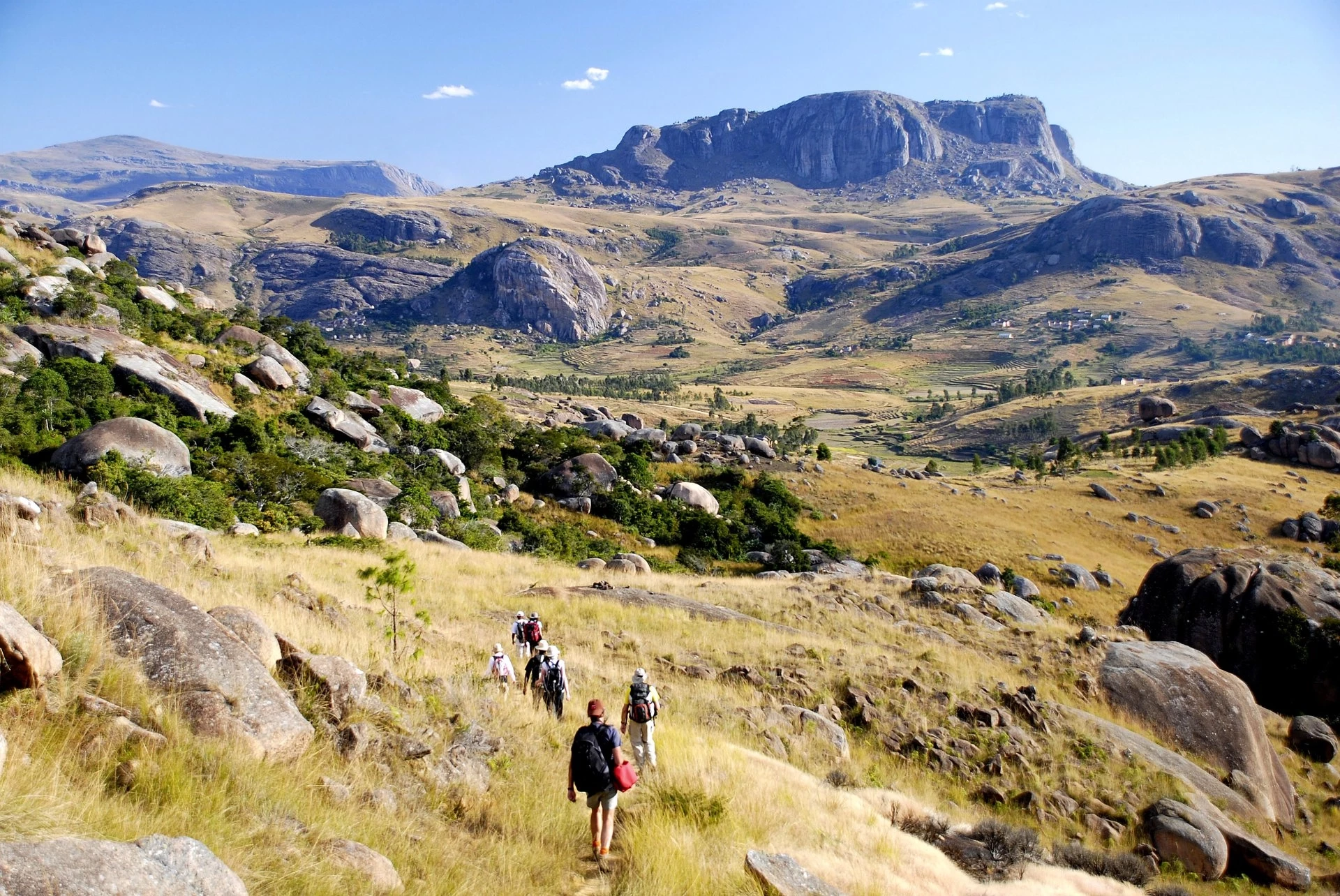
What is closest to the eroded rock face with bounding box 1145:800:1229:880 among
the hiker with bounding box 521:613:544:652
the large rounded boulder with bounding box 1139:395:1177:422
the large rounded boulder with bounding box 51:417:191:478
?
the hiker with bounding box 521:613:544:652

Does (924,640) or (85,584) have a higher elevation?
(85,584)

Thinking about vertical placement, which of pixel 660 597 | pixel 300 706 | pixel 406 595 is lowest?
pixel 660 597

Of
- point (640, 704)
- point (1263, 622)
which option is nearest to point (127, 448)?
point (640, 704)

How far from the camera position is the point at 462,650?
40.7ft

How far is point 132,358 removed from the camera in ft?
105

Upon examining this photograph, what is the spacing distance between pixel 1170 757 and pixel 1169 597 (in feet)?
43.2

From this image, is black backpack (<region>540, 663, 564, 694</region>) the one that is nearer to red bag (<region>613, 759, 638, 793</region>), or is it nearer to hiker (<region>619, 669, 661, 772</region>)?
hiker (<region>619, 669, 661, 772</region>)

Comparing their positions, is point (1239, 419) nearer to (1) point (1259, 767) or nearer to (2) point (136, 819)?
(1) point (1259, 767)

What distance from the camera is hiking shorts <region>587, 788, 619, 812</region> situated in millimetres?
6758

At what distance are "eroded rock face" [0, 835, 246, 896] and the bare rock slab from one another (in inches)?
162

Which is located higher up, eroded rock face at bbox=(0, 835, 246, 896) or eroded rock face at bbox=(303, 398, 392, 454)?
eroded rock face at bbox=(0, 835, 246, 896)

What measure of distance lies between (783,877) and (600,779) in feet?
6.34

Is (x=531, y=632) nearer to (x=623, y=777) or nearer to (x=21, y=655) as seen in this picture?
(x=623, y=777)

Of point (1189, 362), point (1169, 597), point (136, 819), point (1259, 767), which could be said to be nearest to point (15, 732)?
point (136, 819)
